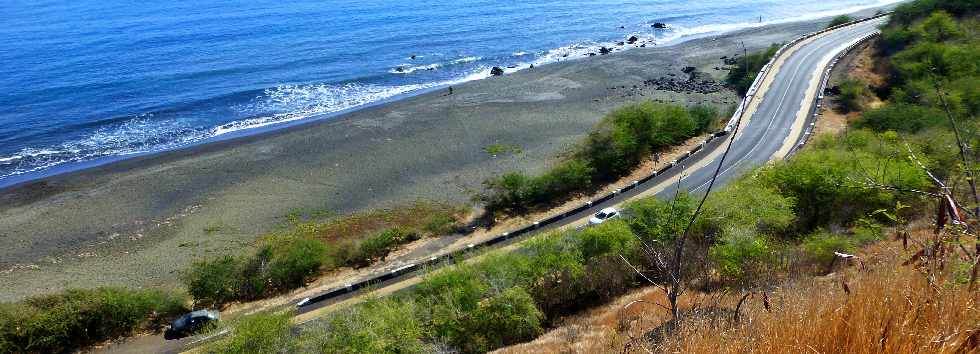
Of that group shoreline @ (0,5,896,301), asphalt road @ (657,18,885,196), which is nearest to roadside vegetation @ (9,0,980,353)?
shoreline @ (0,5,896,301)

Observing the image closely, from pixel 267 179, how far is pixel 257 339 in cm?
2861

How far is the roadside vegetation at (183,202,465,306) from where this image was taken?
27.9 meters

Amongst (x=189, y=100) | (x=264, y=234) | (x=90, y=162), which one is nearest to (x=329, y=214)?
(x=264, y=234)

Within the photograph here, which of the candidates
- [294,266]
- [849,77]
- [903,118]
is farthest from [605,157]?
[849,77]

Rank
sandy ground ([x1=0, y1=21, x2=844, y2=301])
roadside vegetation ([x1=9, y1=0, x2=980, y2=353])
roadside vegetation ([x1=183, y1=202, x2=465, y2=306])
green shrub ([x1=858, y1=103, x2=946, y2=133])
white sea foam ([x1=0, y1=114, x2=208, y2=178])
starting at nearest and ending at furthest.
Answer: roadside vegetation ([x1=9, y1=0, x2=980, y2=353]) < roadside vegetation ([x1=183, y1=202, x2=465, y2=306]) < sandy ground ([x1=0, y1=21, x2=844, y2=301]) < green shrub ([x1=858, y1=103, x2=946, y2=133]) < white sea foam ([x1=0, y1=114, x2=208, y2=178])

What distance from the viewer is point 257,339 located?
56.3ft

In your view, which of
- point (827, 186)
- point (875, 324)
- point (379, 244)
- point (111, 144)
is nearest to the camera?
point (875, 324)

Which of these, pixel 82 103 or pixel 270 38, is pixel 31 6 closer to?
pixel 270 38

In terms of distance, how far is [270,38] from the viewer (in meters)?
89.2

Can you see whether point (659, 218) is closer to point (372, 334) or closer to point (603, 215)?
point (603, 215)

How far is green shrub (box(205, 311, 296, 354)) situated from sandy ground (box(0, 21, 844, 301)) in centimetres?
1536

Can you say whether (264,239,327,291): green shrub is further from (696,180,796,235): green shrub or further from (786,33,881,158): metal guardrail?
(786,33,881,158): metal guardrail

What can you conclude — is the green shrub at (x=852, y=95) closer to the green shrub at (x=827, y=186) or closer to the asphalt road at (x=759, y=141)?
the asphalt road at (x=759, y=141)

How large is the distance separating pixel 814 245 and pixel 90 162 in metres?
52.7
